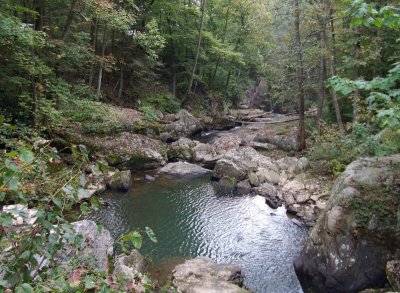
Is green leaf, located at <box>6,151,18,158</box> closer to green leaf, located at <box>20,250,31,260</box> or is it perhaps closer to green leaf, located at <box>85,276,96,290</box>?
green leaf, located at <box>20,250,31,260</box>

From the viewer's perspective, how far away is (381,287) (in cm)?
598

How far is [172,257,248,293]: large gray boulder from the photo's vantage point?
599cm

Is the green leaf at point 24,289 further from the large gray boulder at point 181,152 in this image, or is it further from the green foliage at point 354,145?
the large gray boulder at point 181,152

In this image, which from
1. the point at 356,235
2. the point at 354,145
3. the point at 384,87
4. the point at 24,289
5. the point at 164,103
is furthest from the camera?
the point at 164,103

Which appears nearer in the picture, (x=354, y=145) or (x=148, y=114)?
(x=354, y=145)

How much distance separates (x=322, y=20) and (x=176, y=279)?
39.9ft

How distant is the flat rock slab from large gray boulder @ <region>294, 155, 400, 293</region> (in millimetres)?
7882

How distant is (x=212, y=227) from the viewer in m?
9.91

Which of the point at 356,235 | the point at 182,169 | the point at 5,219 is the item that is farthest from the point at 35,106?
the point at 5,219

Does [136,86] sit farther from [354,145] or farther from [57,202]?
[57,202]

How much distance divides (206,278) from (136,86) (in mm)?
18096

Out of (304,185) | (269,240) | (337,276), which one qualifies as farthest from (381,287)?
(304,185)

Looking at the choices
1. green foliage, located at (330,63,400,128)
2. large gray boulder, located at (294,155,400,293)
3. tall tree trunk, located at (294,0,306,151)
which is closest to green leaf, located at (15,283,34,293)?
green foliage, located at (330,63,400,128)

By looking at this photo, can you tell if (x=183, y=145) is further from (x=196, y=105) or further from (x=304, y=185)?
(x=196, y=105)
